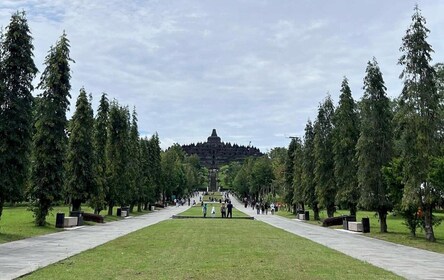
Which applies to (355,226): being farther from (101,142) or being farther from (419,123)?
(101,142)

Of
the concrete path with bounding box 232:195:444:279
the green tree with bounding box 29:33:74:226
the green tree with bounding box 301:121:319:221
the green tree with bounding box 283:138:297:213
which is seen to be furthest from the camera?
the green tree with bounding box 283:138:297:213

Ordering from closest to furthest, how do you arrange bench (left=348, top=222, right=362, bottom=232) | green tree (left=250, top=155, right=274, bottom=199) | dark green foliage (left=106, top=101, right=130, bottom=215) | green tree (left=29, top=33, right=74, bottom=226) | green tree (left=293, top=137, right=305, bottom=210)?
green tree (left=29, top=33, right=74, bottom=226), bench (left=348, top=222, right=362, bottom=232), dark green foliage (left=106, top=101, right=130, bottom=215), green tree (left=293, top=137, right=305, bottom=210), green tree (left=250, top=155, right=274, bottom=199)

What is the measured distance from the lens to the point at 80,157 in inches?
1535

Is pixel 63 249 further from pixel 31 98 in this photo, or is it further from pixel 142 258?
pixel 31 98

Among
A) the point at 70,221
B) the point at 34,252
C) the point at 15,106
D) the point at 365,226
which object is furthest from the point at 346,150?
the point at 34,252

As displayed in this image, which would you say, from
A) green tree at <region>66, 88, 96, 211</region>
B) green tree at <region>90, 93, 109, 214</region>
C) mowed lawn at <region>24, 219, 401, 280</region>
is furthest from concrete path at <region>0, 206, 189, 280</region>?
green tree at <region>90, 93, 109, 214</region>

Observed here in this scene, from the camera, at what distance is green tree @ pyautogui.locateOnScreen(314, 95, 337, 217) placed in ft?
142

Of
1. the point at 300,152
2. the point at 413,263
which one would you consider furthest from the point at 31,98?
the point at 300,152

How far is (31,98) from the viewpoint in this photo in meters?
26.0

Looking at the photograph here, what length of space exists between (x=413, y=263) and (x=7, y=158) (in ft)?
64.1

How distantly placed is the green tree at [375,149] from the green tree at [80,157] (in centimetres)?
2132

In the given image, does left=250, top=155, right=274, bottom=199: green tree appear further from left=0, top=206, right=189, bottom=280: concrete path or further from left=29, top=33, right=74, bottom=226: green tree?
left=0, top=206, right=189, bottom=280: concrete path

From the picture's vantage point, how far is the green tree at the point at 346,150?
123 feet

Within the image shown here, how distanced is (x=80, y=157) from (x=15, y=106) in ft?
47.8
